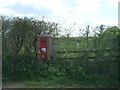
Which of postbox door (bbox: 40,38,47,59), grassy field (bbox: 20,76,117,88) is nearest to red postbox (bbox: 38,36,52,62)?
postbox door (bbox: 40,38,47,59)

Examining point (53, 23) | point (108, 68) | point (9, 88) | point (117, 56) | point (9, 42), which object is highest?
point (53, 23)

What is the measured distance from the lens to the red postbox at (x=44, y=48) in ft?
22.2

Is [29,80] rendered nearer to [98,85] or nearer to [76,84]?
[76,84]

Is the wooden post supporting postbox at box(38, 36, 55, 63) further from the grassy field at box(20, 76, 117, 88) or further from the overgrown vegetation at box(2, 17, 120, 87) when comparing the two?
the grassy field at box(20, 76, 117, 88)

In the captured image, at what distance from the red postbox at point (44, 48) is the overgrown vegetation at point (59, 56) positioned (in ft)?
0.71

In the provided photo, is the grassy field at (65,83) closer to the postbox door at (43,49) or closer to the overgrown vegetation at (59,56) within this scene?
the overgrown vegetation at (59,56)

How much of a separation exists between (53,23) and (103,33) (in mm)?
1874

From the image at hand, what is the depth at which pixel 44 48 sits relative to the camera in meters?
6.83

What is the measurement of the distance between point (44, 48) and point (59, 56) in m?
0.65

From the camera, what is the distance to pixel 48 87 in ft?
18.1

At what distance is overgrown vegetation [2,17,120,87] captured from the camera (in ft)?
19.4

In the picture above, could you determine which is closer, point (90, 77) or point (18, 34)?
point (90, 77)

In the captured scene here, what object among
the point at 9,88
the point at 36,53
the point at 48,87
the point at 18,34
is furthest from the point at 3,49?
the point at 48,87

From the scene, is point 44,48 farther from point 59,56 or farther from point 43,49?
point 59,56
